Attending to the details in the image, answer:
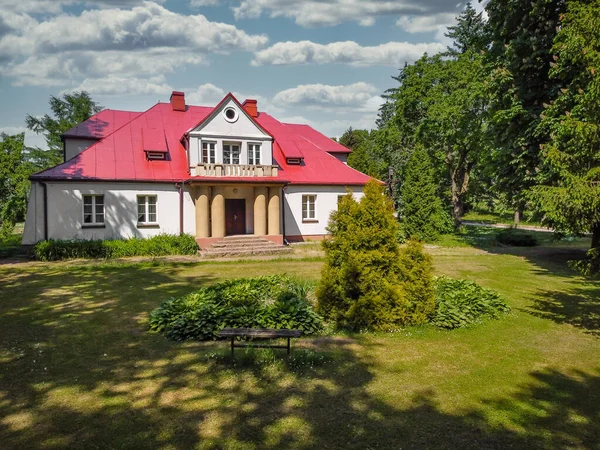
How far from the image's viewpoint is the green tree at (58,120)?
4981 centimetres

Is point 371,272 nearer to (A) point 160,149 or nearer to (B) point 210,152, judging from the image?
(B) point 210,152

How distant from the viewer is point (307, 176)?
1126 inches

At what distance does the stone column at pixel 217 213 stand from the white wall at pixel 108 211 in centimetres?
159

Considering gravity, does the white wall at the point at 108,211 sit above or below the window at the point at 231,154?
Result: below

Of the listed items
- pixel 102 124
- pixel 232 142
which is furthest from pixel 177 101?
pixel 232 142

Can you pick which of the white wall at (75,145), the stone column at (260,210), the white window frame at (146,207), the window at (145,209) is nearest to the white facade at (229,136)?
the stone column at (260,210)

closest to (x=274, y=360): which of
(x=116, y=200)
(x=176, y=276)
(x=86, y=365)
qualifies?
(x=86, y=365)

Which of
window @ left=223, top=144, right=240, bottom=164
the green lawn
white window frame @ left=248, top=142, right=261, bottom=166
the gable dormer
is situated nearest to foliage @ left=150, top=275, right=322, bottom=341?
the green lawn

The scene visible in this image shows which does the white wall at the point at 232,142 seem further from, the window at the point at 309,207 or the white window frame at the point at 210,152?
the window at the point at 309,207

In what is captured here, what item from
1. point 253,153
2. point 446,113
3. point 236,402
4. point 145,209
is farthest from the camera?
point 446,113

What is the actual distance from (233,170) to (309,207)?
6.04 meters

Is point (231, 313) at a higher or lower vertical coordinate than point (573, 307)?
higher

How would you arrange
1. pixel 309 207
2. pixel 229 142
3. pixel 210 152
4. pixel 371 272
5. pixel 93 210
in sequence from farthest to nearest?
pixel 309 207, pixel 229 142, pixel 210 152, pixel 93 210, pixel 371 272

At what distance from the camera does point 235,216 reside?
27016 mm
